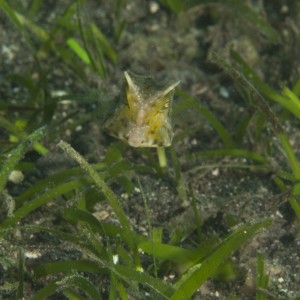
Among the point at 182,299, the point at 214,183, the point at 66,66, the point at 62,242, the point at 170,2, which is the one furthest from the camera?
the point at 170,2

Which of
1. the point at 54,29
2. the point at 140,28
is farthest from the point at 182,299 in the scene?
the point at 140,28

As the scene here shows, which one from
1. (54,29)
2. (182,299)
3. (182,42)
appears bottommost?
(182,299)

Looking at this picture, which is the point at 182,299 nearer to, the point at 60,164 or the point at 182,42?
the point at 60,164

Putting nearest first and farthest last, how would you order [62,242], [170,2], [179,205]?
[62,242], [179,205], [170,2]

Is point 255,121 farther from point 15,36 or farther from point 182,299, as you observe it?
point 15,36

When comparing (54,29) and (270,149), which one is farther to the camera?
(54,29)

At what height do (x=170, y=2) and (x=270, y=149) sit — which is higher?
(x=170, y=2)
